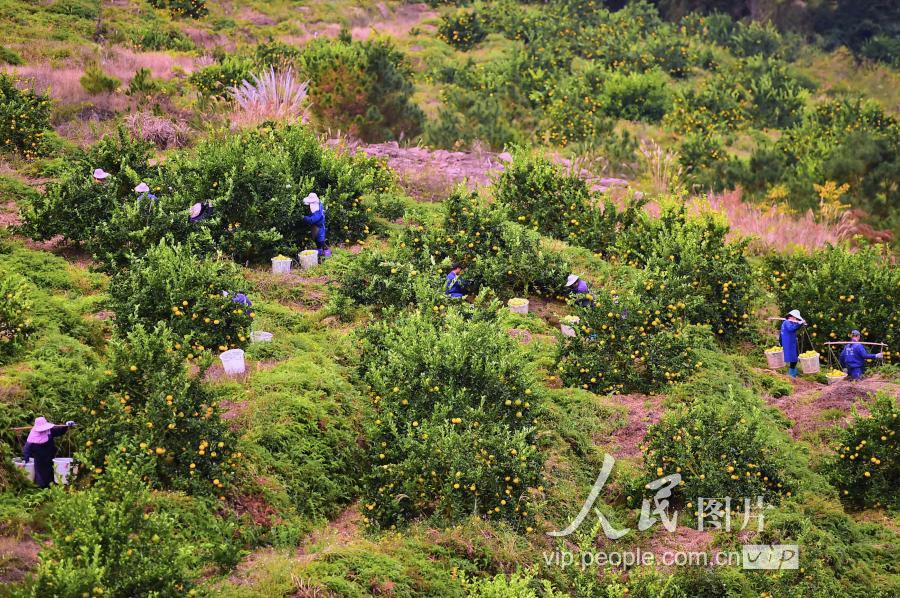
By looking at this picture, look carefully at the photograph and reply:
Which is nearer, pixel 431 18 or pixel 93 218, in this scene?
pixel 93 218

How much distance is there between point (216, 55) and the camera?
19.0 m

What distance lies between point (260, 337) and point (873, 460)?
5.39 metres

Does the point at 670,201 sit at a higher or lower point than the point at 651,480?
higher

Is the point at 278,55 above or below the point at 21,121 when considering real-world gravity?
above

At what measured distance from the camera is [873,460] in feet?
25.4

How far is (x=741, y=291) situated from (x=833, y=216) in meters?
5.37

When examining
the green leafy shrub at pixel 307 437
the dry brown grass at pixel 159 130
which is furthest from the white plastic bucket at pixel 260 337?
the dry brown grass at pixel 159 130

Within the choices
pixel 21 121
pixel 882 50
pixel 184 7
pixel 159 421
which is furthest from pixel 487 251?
pixel 882 50

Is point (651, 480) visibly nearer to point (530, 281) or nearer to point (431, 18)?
point (530, 281)

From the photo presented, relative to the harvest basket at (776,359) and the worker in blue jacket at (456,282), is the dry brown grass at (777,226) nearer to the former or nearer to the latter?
the harvest basket at (776,359)

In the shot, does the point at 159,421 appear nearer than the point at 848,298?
Yes

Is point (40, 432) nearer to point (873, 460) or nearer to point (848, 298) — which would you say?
point (873, 460)

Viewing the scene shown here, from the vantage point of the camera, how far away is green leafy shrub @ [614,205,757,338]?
10.0m

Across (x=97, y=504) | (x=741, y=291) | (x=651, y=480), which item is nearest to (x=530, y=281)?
(x=741, y=291)
